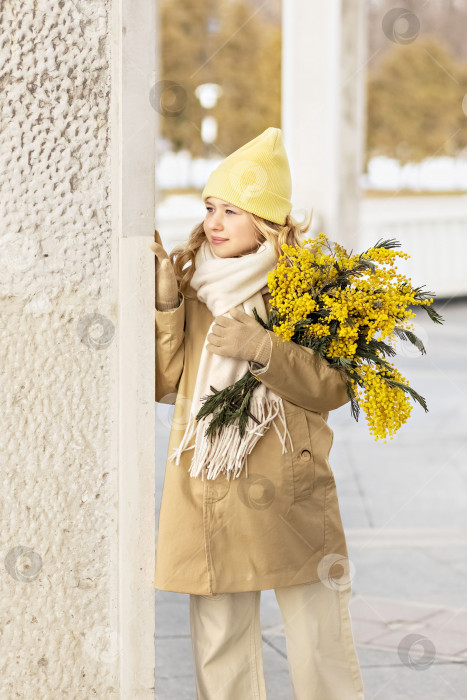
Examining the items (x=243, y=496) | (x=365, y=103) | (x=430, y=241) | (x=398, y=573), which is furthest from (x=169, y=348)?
(x=365, y=103)

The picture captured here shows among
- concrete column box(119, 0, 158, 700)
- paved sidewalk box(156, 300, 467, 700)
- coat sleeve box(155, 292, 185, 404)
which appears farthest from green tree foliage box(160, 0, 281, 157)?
concrete column box(119, 0, 158, 700)

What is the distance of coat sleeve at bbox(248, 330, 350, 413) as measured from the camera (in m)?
2.34

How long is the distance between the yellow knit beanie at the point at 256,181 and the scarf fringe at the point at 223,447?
0.46m

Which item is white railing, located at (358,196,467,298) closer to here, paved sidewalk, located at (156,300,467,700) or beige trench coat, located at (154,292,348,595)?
paved sidewalk, located at (156,300,467,700)

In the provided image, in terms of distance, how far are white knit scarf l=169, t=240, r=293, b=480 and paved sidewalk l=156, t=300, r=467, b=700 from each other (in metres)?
0.38

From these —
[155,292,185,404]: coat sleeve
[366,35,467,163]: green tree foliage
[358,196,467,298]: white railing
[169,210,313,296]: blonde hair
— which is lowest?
[155,292,185,404]: coat sleeve

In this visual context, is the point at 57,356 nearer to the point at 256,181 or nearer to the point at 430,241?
the point at 256,181

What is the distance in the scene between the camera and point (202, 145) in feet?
84.2

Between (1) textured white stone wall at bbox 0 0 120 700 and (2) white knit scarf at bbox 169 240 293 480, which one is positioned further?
(2) white knit scarf at bbox 169 240 293 480

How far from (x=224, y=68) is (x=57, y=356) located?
84.0 feet

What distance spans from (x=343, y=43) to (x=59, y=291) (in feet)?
22.6

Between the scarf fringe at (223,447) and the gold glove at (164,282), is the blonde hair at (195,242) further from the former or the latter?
the scarf fringe at (223,447)

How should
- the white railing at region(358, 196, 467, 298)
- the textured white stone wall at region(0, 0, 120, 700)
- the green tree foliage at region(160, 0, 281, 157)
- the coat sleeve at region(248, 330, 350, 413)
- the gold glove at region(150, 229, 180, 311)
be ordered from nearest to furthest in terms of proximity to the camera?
1. the textured white stone wall at region(0, 0, 120, 700)
2. the gold glove at region(150, 229, 180, 311)
3. the coat sleeve at region(248, 330, 350, 413)
4. the white railing at region(358, 196, 467, 298)
5. the green tree foliage at region(160, 0, 281, 157)

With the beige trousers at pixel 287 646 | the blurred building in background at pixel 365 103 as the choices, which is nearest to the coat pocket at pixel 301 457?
the beige trousers at pixel 287 646
